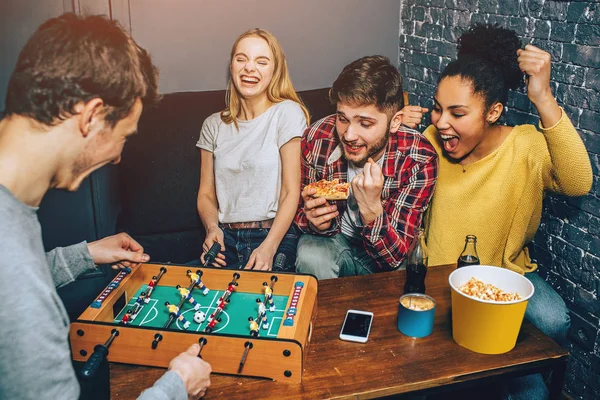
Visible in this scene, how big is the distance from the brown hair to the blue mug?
37.3 inches

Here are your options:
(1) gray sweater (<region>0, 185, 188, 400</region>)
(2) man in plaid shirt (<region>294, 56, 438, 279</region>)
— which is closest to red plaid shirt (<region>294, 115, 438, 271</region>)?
(2) man in plaid shirt (<region>294, 56, 438, 279</region>)

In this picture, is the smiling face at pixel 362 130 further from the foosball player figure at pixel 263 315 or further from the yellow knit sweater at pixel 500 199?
the foosball player figure at pixel 263 315

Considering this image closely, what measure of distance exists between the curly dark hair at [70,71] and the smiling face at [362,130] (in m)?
1.16

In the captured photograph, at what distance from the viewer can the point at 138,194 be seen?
2.85m

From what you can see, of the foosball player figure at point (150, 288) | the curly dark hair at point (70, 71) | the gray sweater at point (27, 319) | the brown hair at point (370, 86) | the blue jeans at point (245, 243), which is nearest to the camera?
the gray sweater at point (27, 319)

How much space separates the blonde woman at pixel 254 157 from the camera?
8.68ft

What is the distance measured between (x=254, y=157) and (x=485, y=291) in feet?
4.56

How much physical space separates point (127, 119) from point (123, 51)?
0.17 meters

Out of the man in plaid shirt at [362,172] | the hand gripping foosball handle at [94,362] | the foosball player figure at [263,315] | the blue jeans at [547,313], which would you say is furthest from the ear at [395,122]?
the hand gripping foosball handle at [94,362]

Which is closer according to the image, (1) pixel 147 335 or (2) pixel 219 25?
(1) pixel 147 335

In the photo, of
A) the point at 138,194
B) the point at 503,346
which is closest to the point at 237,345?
the point at 503,346

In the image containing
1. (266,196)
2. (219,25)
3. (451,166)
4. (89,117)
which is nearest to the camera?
(89,117)

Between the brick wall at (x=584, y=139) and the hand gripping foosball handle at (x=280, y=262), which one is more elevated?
the brick wall at (x=584, y=139)

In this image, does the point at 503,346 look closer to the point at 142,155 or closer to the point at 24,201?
the point at 24,201
